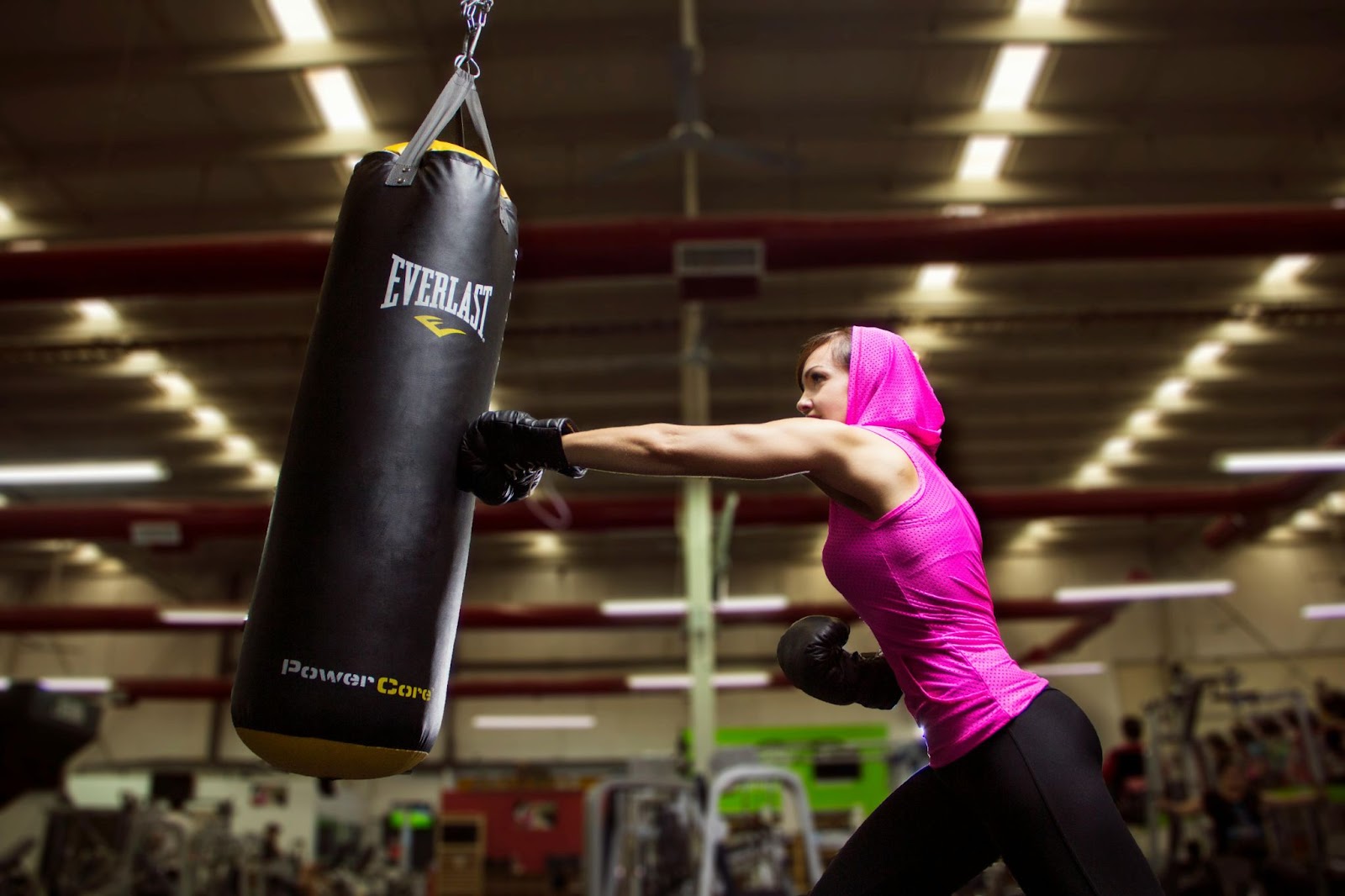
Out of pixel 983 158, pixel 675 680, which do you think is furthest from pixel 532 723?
pixel 983 158

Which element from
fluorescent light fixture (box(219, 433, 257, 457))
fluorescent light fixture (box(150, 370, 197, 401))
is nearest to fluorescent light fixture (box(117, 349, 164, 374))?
fluorescent light fixture (box(150, 370, 197, 401))

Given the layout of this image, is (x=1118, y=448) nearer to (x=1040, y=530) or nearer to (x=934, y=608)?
(x=1040, y=530)

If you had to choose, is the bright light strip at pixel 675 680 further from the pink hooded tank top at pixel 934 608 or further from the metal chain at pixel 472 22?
the pink hooded tank top at pixel 934 608

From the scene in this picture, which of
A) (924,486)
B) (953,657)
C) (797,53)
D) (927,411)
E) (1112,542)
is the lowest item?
(953,657)

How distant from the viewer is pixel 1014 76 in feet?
25.2

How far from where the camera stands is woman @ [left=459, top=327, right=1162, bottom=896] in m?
1.39

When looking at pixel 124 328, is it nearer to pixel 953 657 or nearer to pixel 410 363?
pixel 410 363

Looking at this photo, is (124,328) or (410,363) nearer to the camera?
(410,363)

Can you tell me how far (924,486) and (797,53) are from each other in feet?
22.0

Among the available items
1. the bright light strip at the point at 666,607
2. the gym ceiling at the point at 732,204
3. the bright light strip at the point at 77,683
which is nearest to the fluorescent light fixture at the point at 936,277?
the gym ceiling at the point at 732,204

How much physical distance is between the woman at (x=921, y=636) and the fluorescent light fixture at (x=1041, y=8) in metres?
6.32

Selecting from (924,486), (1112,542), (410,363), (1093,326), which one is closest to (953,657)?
(924,486)

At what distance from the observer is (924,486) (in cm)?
157

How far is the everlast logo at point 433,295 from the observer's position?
1.78 metres
